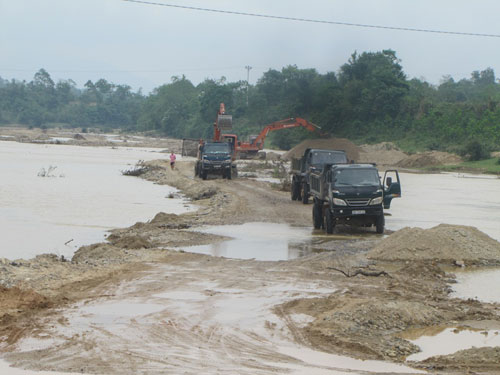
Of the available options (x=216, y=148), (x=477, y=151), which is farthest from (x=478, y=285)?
(x=477, y=151)

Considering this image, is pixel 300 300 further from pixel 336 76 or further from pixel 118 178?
pixel 336 76

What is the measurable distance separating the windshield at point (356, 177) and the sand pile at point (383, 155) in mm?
50696

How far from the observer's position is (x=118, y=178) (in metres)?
52.9

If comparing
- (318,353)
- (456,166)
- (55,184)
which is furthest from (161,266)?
(456,166)

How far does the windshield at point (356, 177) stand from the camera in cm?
2188

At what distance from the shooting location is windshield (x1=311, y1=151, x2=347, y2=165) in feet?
101

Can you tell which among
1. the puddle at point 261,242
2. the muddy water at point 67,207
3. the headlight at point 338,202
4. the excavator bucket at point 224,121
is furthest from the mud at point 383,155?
the headlight at point 338,202

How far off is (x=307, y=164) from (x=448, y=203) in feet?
28.6

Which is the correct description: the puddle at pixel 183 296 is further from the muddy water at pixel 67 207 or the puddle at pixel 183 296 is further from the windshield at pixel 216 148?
the windshield at pixel 216 148

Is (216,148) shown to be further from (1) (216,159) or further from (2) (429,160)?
(2) (429,160)

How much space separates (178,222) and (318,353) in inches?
602

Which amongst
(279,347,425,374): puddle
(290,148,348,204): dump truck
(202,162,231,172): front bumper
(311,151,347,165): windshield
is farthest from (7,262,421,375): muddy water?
(202,162,231,172): front bumper

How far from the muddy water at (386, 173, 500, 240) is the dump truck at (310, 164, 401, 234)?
2969 mm

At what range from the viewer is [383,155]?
76.9 metres
